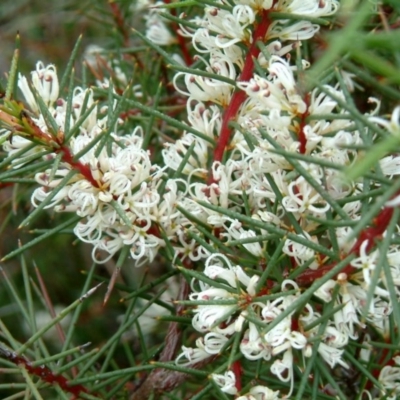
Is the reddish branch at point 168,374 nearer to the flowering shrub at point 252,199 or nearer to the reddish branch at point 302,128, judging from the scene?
the flowering shrub at point 252,199

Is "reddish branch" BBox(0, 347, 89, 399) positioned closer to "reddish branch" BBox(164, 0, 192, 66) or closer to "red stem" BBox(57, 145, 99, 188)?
"red stem" BBox(57, 145, 99, 188)

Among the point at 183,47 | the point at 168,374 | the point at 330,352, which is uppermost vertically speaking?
the point at 183,47

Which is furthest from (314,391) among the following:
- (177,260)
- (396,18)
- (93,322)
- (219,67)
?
(93,322)

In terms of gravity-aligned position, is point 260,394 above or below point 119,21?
below

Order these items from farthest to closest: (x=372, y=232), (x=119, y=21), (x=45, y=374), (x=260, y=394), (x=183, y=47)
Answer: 1. (x=119, y=21)
2. (x=183, y=47)
3. (x=45, y=374)
4. (x=260, y=394)
5. (x=372, y=232)

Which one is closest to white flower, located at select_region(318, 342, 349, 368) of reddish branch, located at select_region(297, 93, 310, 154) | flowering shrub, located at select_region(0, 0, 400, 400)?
flowering shrub, located at select_region(0, 0, 400, 400)

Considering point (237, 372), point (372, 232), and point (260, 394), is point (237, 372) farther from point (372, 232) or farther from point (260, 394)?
point (372, 232)

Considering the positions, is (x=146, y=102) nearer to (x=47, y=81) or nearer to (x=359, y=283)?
(x=47, y=81)

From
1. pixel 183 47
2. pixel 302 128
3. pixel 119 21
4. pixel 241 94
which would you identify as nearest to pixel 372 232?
pixel 302 128
